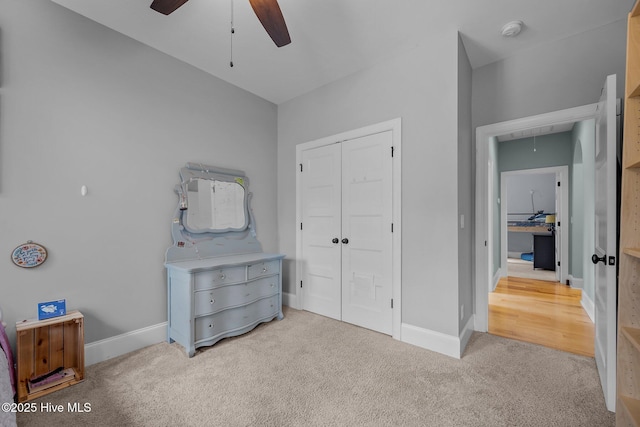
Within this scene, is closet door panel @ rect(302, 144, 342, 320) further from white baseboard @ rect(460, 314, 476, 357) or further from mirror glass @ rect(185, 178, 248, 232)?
white baseboard @ rect(460, 314, 476, 357)

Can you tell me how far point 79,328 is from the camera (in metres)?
1.95

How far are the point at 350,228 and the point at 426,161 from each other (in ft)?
3.25

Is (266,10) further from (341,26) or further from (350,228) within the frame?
(350,228)

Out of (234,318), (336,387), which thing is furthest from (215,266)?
(336,387)

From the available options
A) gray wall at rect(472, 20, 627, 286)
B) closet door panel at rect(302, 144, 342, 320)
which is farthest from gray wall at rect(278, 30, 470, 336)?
gray wall at rect(472, 20, 627, 286)

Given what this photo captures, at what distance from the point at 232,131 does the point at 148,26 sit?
114cm

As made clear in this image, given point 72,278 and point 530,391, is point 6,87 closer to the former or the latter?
point 72,278

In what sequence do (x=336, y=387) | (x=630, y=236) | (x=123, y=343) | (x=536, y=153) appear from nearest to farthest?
(x=630, y=236) < (x=336, y=387) < (x=123, y=343) < (x=536, y=153)

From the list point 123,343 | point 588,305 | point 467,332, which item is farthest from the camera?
point 588,305

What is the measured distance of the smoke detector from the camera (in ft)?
7.20

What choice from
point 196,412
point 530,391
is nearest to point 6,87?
point 196,412

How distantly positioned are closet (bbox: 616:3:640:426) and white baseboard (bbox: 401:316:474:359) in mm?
982

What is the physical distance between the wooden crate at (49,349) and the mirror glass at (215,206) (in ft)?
3.65

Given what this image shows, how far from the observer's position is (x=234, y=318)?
2.61 m
